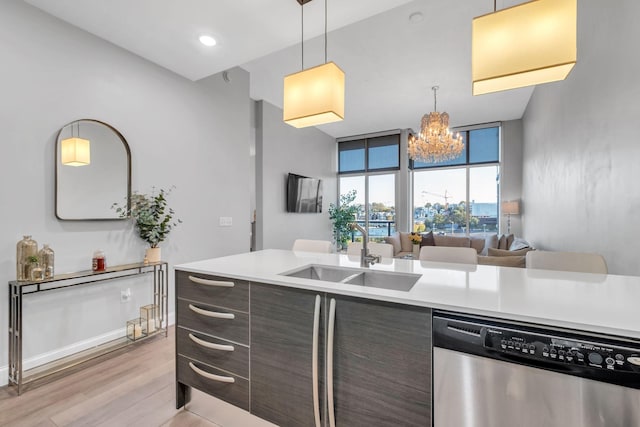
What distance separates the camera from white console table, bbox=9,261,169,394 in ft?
6.48

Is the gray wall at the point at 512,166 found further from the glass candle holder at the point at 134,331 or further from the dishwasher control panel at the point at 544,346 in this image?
the glass candle holder at the point at 134,331

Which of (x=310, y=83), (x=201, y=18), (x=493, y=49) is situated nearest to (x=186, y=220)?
(x=201, y=18)

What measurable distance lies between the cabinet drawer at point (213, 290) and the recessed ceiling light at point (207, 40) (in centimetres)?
208

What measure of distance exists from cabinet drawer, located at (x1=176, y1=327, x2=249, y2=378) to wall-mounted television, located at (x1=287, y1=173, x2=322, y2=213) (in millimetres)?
3852

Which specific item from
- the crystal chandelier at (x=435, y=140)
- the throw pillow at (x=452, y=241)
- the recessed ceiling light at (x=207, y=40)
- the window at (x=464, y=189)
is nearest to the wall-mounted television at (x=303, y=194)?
the crystal chandelier at (x=435, y=140)

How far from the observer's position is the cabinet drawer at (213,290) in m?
1.53

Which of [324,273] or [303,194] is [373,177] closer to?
[303,194]

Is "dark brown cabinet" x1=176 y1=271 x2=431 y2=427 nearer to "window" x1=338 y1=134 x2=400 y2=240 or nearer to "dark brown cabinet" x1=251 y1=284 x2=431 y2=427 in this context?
"dark brown cabinet" x1=251 y1=284 x2=431 y2=427

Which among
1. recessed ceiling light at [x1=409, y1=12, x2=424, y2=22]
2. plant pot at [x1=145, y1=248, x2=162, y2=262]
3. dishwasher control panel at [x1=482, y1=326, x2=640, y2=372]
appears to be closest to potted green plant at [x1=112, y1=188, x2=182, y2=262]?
plant pot at [x1=145, y1=248, x2=162, y2=262]

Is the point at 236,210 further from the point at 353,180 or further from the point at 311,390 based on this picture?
the point at 353,180

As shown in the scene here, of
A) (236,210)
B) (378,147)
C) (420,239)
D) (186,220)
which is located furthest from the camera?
(378,147)

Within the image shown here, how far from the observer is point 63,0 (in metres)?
2.12

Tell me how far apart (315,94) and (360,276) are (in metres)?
1.17

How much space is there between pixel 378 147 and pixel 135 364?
20.8ft
